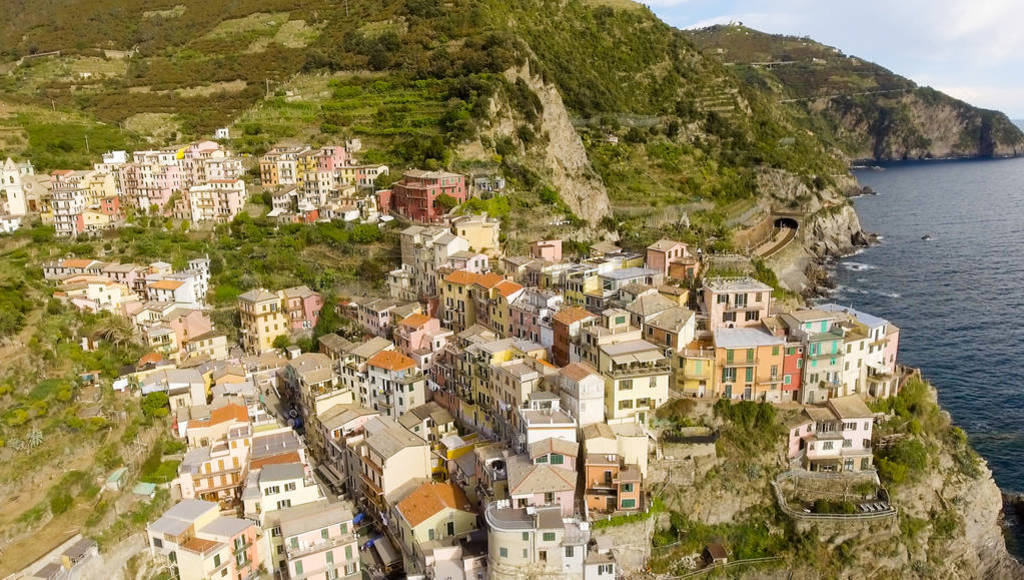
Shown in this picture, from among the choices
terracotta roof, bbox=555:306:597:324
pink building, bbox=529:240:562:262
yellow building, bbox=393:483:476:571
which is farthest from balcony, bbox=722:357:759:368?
pink building, bbox=529:240:562:262

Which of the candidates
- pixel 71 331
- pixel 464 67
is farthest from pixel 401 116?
pixel 71 331

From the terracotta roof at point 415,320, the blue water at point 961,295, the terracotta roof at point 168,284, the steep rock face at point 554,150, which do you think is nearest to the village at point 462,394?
the terracotta roof at point 415,320

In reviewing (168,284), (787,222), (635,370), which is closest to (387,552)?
(635,370)

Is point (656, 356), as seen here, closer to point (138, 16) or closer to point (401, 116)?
point (401, 116)

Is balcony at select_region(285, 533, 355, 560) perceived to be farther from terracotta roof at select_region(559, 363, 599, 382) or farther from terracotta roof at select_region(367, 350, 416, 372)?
terracotta roof at select_region(559, 363, 599, 382)

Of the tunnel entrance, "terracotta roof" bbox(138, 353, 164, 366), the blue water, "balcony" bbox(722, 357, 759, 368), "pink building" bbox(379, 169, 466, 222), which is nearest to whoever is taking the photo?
"balcony" bbox(722, 357, 759, 368)

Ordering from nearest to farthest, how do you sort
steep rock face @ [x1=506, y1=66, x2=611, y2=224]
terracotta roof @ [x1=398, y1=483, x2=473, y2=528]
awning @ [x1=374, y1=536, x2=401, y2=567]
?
terracotta roof @ [x1=398, y1=483, x2=473, y2=528] → awning @ [x1=374, y1=536, x2=401, y2=567] → steep rock face @ [x1=506, y1=66, x2=611, y2=224]

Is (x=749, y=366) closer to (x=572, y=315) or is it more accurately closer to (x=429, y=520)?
(x=572, y=315)
